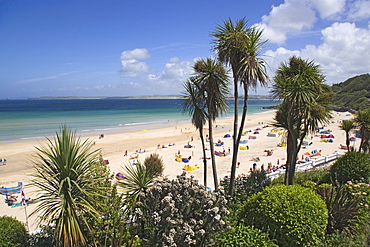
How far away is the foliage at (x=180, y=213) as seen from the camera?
15.4 ft

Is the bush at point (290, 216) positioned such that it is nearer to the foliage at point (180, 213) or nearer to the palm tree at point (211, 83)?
the foliage at point (180, 213)

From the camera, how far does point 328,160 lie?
17531 mm

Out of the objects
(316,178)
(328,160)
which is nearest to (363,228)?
(316,178)

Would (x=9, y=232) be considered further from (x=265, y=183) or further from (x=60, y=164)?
Result: (x=265, y=183)

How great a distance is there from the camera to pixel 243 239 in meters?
5.03

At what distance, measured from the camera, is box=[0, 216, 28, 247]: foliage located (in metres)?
5.04

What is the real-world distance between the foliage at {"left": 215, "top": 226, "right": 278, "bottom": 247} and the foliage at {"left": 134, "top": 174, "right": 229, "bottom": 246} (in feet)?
0.75

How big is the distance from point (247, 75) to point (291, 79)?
7.60 ft

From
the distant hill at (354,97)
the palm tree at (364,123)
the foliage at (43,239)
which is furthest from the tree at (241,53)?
the distant hill at (354,97)

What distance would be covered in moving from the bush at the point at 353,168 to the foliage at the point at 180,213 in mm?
6744

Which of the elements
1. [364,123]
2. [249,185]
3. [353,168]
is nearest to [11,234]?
[249,185]

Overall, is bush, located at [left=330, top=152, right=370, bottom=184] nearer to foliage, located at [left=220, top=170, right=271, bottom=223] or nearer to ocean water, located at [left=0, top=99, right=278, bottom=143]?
foliage, located at [left=220, top=170, right=271, bottom=223]

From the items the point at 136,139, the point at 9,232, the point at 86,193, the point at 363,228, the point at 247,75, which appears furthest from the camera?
the point at 136,139

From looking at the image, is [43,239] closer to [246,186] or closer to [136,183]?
[136,183]
